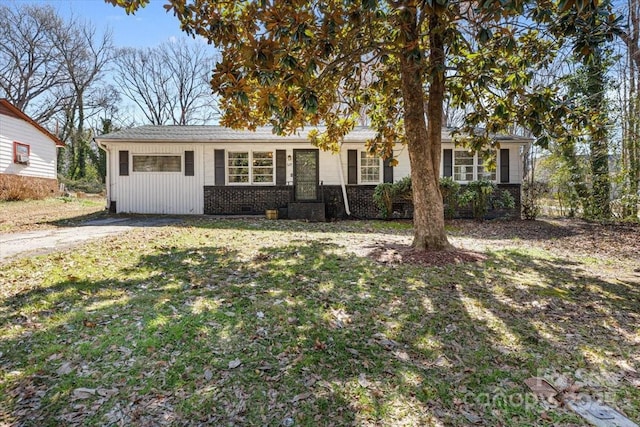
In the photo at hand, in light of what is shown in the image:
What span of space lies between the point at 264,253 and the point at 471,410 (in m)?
4.00

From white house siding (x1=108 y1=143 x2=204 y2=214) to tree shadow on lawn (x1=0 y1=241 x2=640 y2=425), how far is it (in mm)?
7778

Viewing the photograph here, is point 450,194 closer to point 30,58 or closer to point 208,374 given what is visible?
point 208,374

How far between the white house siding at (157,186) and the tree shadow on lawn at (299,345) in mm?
7778

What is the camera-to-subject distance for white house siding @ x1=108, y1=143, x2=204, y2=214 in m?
11.6

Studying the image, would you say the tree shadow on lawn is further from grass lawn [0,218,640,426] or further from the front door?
the front door

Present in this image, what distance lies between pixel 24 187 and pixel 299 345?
17.7 metres

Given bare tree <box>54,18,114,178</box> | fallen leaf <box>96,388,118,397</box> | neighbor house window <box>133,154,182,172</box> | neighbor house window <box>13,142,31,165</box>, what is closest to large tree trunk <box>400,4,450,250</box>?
fallen leaf <box>96,388,118,397</box>

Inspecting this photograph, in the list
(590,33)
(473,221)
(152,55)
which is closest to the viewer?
(590,33)

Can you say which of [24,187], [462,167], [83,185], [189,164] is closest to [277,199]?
[189,164]

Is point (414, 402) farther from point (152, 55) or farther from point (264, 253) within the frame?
point (152, 55)

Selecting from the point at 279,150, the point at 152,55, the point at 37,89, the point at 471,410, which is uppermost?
the point at 152,55

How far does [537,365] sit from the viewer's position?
2594 mm

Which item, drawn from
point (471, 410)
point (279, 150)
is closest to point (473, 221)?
point (279, 150)

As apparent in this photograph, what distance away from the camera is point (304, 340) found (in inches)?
111
